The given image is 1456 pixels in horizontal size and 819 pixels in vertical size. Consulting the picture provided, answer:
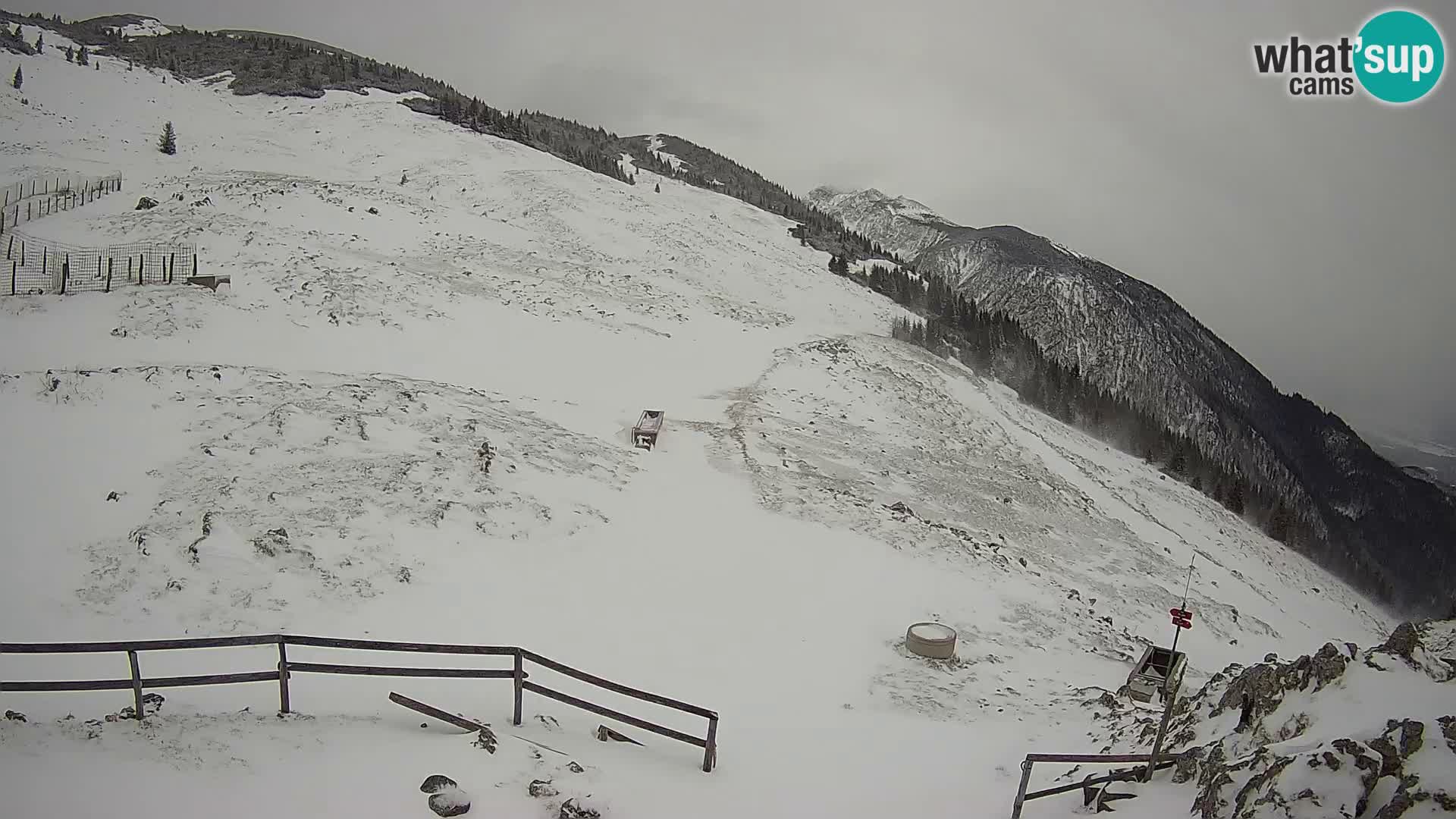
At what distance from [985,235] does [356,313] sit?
188583 millimetres

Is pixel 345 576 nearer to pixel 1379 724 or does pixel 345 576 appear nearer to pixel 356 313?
pixel 1379 724

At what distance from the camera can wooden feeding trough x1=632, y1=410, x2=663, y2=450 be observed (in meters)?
22.3

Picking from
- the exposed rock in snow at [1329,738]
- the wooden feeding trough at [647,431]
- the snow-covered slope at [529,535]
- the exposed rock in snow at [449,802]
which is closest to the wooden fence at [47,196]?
the snow-covered slope at [529,535]

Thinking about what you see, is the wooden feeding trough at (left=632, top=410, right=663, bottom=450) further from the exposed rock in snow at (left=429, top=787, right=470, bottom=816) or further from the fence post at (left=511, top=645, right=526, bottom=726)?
the exposed rock in snow at (left=429, top=787, right=470, bottom=816)

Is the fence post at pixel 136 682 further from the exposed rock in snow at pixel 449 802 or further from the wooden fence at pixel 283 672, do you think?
the exposed rock in snow at pixel 449 802

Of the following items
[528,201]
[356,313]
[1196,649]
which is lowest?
[1196,649]

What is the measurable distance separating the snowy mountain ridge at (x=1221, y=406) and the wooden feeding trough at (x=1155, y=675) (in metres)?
83.4

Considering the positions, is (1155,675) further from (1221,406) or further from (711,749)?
(1221,406)

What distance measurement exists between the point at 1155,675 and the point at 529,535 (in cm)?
1275

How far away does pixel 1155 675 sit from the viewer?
45.8ft

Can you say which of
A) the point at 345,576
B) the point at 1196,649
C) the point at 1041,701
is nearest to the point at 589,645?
the point at 345,576

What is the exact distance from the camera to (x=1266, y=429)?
132375mm

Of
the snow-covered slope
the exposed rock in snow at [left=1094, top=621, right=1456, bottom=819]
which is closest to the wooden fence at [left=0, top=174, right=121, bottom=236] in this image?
the snow-covered slope

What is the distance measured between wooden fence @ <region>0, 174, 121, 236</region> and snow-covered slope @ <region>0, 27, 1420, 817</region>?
1.00 m
